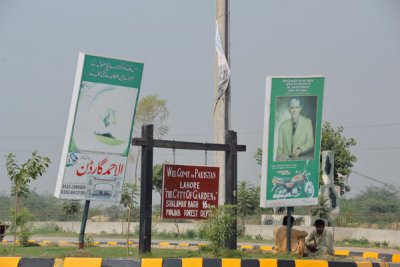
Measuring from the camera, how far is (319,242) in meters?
15.8

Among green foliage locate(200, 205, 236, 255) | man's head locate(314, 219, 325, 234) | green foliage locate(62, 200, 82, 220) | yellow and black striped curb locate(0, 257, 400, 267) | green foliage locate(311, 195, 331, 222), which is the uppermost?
green foliage locate(62, 200, 82, 220)

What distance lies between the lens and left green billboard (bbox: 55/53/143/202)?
14.7 metres

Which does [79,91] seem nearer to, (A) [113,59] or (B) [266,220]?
(A) [113,59]

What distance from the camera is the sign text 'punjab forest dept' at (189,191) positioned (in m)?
15.2

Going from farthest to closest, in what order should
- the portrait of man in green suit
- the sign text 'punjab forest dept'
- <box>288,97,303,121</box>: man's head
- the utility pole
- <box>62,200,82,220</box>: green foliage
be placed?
<box>62,200,82,220</box>: green foliage < the utility pole < <box>288,97,303,121</box>: man's head < the portrait of man in green suit < the sign text 'punjab forest dept'

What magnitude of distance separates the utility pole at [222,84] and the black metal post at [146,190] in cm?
303

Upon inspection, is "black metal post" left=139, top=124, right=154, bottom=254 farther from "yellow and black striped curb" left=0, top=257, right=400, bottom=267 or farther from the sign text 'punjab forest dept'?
"yellow and black striped curb" left=0, top=257, right=400, bottom=267

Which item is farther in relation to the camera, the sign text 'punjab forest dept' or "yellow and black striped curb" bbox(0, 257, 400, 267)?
the sign text 'punjab forest dept'

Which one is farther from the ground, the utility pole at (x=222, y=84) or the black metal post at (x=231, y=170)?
the utility pole at (x=222, y=84)

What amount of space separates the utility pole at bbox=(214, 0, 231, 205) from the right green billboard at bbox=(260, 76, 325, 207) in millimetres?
1584

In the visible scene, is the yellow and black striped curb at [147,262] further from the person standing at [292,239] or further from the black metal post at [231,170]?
the black metal post at [231,170]

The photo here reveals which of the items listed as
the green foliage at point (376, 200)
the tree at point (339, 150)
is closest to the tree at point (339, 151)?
the tree at point (339, 150)

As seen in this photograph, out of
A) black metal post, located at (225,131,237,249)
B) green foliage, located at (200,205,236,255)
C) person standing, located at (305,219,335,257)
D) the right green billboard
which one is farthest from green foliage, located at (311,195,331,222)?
green foliage, located at (200,205,236,255)

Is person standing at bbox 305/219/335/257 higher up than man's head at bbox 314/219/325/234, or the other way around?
man's head at bbox 314/219/325/234
